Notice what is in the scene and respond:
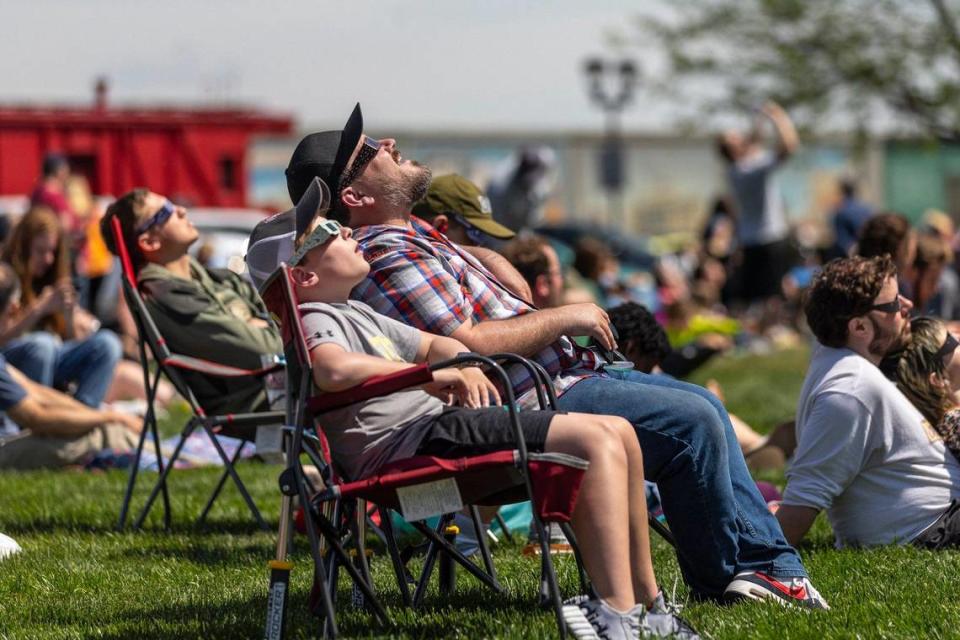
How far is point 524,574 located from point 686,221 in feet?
121

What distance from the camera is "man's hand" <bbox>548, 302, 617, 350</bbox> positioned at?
4.30 metres

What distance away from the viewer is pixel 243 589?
4910mm

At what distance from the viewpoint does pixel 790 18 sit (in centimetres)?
2825

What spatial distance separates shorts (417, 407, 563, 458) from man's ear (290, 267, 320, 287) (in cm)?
50

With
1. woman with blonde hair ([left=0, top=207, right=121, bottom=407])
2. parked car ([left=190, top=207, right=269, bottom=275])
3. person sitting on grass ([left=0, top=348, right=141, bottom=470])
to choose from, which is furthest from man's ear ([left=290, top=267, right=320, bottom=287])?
Result: parked car ([left=190, top=207, right=269, bottom=275])

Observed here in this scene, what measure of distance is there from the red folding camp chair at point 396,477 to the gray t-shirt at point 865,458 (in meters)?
1.40

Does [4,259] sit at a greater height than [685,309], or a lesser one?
greater

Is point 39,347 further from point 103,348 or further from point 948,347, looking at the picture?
point 948,347

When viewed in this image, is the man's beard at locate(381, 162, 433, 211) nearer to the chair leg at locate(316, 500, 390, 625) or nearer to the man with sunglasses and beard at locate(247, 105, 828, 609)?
the man with sunglasses and beard at locate(247, 105, 828, 609)

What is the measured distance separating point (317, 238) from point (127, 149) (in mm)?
20270

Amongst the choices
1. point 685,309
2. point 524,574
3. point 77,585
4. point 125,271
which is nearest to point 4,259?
point 125,271

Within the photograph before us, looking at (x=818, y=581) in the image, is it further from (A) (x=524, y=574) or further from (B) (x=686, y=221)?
(B) (x=686, y=221)

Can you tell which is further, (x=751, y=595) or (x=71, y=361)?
(x=71, y=361)

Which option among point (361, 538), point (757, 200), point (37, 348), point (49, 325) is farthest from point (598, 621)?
point (757, 200)
